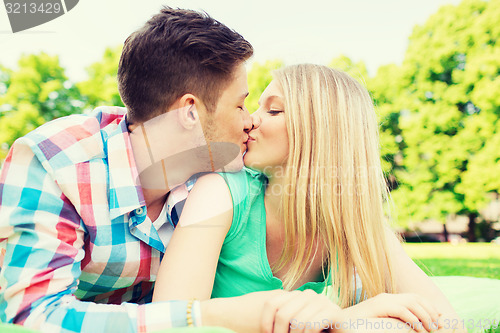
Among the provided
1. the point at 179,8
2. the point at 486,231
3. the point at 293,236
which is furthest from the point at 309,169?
the point at 486,231

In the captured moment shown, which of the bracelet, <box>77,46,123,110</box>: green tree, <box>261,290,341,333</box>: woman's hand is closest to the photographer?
<box>261,290,341,333</box>: woman's hand

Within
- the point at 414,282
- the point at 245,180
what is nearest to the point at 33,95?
the point at 245,180

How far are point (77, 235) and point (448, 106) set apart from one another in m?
18.3

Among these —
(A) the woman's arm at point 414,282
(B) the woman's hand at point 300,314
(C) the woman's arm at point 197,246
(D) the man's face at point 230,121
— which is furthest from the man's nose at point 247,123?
(B) the woman's hand at point 300,314

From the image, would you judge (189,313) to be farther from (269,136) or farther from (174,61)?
(174,61)

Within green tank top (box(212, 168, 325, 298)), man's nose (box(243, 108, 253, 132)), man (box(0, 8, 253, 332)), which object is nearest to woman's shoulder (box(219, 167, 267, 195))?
green tank top (box(212, 168, 325, 298))

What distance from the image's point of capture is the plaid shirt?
1.36 meters

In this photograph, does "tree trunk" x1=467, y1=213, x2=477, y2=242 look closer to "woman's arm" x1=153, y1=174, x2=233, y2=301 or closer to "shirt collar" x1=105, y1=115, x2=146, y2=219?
"woman's arm" x1=153, y1=174, x2=233, y2=301

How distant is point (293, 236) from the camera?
6.66ft

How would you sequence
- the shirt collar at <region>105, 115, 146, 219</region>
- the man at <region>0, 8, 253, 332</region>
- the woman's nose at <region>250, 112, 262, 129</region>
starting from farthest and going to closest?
the woman's nose at <region>250, 112, 262, 129</region> → the shirt collar at <region>105, 115, 146, 219</region> → the man at <region>0, 8, 253, 332</region>

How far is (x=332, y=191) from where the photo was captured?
2043mm

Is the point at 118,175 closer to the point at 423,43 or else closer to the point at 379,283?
the point at 379,283

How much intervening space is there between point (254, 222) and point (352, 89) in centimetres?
85

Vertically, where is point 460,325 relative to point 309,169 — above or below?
below
